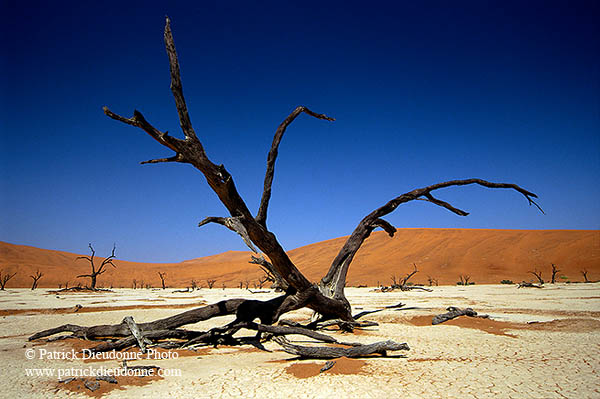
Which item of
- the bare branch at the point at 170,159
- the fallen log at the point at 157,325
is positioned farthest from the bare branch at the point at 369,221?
the bare branch at the point at 170,159

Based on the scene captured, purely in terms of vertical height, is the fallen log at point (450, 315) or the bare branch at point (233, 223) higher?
the bare branch at point (233, 223)

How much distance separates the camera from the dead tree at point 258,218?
14.7 ft

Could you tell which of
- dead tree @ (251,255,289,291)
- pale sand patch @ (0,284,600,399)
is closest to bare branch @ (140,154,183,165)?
dead tree @ (251,255,289,291)

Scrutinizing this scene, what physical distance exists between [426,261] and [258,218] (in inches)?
1653

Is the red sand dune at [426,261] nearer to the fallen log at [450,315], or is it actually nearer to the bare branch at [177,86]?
the fallen log at [450,315]

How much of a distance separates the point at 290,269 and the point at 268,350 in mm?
1558

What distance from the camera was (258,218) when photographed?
5801 millimetres

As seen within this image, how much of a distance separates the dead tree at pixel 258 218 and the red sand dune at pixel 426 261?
2841cm

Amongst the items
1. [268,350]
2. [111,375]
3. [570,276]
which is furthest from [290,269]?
[570,276]

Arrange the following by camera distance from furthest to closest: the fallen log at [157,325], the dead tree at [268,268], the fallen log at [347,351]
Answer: the fallen log at [157,325] < the dead tree at [268,268] < the fallen log at [347,351]

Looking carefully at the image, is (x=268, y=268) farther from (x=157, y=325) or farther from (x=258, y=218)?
(x=157, y=325)

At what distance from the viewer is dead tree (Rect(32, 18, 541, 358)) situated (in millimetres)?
4477

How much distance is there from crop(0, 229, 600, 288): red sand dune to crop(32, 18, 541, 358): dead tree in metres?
28.4

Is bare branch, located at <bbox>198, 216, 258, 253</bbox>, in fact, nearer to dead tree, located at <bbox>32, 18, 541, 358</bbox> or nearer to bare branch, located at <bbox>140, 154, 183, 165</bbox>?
dead tree, located at <bbox>32, 18, 541, 358</bbox>
